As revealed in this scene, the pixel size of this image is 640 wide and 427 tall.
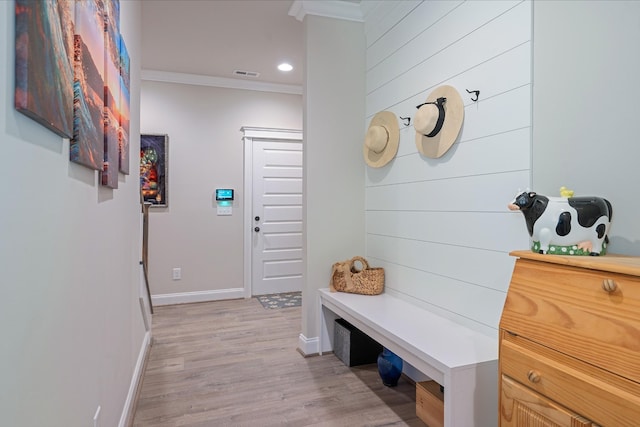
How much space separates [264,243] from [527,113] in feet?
12.7

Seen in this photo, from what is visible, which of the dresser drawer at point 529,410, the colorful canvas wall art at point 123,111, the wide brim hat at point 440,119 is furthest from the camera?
the wide brim hat at point 440,119

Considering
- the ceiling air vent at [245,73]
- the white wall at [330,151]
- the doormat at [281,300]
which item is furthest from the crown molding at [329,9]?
the doormat at [281,300]

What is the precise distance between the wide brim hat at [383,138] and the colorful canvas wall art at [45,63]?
7.12 ft

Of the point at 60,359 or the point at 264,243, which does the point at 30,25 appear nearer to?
the point at 60,359

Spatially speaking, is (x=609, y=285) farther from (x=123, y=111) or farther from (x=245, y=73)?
(x=245, y=73)

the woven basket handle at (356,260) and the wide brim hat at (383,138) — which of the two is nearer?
the wide brim hat at (383,138)

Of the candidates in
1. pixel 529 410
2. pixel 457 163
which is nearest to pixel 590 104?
pixel 457 163

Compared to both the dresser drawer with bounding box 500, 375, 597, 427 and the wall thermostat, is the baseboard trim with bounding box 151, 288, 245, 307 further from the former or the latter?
the dresser drawer with bounding box 500, 375, 597, 427

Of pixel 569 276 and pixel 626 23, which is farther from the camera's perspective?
pixel 626 23

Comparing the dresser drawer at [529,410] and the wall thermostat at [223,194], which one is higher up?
the wall thermostat at [223,194]

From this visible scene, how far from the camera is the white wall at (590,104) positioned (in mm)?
1391

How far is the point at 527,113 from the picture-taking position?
1.74m

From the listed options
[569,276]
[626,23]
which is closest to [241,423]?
[569,276]

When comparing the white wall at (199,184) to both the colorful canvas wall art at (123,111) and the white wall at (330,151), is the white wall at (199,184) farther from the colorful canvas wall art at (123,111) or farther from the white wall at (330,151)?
the colorful canvas wall art at (123,111)
